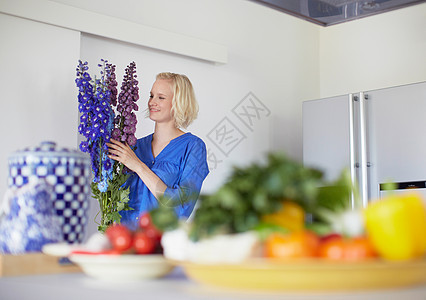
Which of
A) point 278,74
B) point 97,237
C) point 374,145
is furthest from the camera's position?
point 278,74

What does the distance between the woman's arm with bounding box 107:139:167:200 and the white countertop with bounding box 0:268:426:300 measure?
129 centimetres

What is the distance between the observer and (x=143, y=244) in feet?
3.34

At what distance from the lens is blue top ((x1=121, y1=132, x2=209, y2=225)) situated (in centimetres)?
257

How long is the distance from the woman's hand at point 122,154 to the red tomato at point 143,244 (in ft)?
4.61

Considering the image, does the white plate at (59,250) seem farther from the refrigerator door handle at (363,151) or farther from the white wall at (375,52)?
the white wall at (375,52)

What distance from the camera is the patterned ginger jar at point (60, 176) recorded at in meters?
1.26

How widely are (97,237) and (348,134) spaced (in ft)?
10.1

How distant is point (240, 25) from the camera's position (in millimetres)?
4176

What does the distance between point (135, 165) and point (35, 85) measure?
863mm

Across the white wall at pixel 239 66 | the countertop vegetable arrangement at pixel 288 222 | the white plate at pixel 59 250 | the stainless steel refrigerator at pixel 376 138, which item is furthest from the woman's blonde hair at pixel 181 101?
the countertop vegetable arrangement at pixel 288 222

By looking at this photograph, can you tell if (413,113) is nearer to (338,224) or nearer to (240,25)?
(240,25)

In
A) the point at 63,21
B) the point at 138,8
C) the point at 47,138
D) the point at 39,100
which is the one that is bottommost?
the point at 47,138

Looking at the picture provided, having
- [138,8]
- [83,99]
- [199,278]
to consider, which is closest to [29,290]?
[199,278]

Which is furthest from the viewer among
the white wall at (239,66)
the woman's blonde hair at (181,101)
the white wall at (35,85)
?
the white wall at (239,66)
